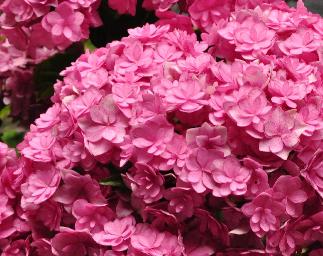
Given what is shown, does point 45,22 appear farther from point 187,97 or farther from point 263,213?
point 263,213

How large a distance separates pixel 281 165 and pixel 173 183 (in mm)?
154

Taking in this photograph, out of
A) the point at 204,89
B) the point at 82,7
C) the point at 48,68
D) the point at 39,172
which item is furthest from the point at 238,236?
the point at 48,68

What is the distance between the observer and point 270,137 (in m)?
1.01

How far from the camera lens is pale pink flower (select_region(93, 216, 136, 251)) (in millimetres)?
1028

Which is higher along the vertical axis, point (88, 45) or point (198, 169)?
point (198, 169)

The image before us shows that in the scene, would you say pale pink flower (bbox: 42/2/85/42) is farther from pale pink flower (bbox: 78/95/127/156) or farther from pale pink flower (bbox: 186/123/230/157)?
pale pink flower (bbox: 186/123/230/157)

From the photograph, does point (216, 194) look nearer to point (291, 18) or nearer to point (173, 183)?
point (173, 183)

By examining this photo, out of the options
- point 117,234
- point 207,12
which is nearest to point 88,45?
point 207,12

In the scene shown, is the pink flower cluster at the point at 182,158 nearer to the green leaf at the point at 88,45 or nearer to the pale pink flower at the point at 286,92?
the pale pink flower at the point at 286,92

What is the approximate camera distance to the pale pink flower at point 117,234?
1.03m

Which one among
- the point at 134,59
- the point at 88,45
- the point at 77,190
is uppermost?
the point at 134,59

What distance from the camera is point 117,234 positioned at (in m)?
1.04

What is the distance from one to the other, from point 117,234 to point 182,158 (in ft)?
0.47

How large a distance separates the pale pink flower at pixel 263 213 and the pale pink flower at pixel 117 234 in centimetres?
17
